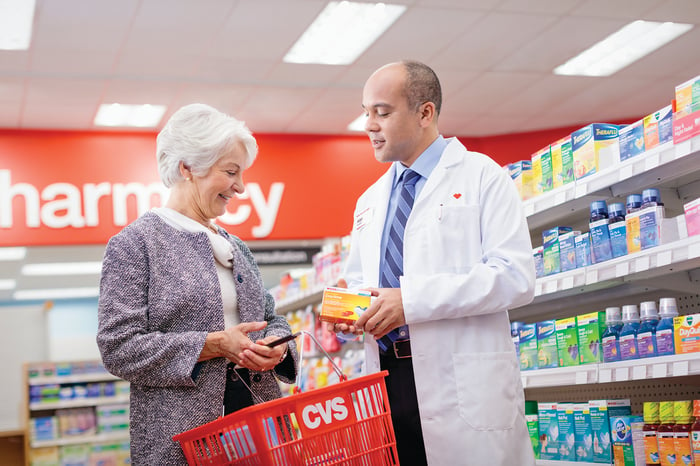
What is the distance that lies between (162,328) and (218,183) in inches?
17.2

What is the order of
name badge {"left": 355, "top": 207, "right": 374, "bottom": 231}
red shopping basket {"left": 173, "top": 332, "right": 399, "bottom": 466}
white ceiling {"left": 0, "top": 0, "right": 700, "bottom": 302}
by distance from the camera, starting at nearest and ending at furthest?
red shopping basket {"left": 173, "top": 332, "right": 399, "bottom": 466} → name badge {"left": 355, "top": 207, "right": 374, "bottom": 231} → white ceiling {"left": 0, "top": 0, "right": 700, "bottom": 302}

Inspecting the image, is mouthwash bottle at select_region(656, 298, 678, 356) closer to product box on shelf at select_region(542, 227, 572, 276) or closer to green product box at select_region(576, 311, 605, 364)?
green product box at select_region(576, 311, 605, 364)

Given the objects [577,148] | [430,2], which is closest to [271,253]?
[430,2]

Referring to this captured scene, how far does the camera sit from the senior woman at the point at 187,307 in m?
2.07

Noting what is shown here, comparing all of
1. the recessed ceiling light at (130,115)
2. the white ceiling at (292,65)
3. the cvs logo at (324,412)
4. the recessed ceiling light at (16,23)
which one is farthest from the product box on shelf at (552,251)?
the recessed ceiling light at (130,115)

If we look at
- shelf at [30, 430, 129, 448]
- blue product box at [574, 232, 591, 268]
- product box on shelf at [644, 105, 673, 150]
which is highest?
product box on shelf at [644, 105, 673, 150]

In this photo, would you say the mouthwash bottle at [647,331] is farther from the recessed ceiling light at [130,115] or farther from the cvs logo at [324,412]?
the recessed ceiling light at [130,115]

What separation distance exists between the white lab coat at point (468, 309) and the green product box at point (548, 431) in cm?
140

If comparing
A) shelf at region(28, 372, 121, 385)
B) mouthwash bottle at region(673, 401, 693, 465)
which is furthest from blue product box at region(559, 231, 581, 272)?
shelf at region(28, 372, 121, 385)

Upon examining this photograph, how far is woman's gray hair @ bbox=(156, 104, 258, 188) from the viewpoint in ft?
7.51

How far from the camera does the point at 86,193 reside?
27.3 ft

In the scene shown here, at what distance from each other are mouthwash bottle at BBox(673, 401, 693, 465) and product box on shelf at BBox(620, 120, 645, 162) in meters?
0.97

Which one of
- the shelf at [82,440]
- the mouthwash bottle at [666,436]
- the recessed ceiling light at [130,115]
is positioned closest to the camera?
the mouthwash bottle at [666,436]

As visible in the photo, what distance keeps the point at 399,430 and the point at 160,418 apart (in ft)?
2.43
